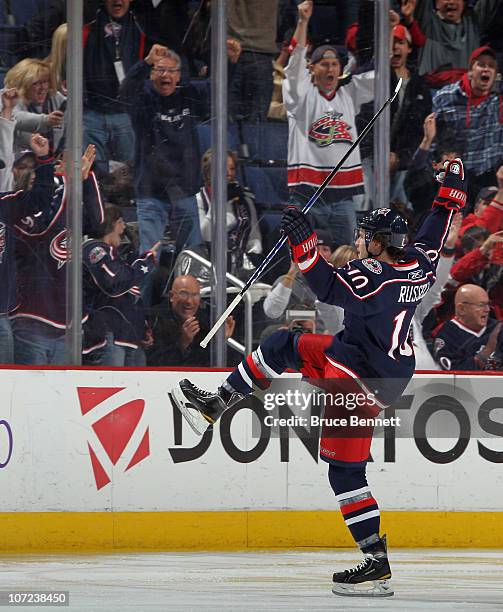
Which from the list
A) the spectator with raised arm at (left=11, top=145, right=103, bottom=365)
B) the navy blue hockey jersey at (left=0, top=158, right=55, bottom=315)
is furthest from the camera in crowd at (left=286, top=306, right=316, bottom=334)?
Answer: the navy blue hockey jersey at (left=0, top=158, right=55, bottom=315)

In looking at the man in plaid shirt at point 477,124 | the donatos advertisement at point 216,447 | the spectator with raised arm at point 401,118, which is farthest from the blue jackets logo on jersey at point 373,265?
the man in plaid shirt at point 477,124

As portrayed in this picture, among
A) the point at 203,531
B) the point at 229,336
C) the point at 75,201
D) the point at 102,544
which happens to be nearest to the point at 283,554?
the point at 203,531

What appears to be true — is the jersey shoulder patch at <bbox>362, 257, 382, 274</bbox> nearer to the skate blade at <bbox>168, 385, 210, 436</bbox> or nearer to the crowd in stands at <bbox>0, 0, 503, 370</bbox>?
the skate blade at <bbox>168, 385, 210, 436</bbox>

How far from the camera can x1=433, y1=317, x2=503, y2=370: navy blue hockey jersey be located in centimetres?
848

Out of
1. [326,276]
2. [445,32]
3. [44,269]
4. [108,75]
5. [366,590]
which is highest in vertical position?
[445,32]

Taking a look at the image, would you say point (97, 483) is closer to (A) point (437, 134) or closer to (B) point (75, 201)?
(B) point (75, 201)

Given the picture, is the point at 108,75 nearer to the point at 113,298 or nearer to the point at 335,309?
the point at 113,298

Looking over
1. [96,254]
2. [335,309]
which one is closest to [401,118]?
[335,309]

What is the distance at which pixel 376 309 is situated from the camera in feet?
15.7

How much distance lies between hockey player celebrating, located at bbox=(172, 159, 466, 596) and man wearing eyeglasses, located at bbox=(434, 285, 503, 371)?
352 cm

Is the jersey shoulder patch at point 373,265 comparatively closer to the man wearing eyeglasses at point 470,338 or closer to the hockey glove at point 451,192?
the hockey glove at point 451,192

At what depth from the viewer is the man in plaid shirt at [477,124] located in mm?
8672

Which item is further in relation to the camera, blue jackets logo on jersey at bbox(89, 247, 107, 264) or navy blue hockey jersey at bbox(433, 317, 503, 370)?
navy blue hockey jersey at bbox(433, 317, 503, 370)

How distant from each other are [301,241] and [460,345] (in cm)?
A: 399
